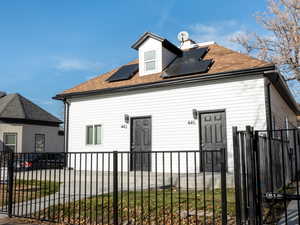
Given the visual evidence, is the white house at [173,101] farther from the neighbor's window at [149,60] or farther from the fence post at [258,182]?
the fence post at [258,182]

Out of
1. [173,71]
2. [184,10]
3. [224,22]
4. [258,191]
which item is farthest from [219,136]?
[224,22]

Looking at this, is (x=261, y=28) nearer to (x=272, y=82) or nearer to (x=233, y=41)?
(x=233, y=41)

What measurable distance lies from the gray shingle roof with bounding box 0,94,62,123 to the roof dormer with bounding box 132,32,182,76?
40.4 ft

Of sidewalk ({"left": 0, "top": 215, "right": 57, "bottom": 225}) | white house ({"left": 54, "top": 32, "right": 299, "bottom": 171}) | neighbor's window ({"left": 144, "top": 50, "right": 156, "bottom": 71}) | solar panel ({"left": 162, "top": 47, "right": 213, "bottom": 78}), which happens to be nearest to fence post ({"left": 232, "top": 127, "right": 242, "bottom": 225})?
sidewalk ({"left": 0, "top": 215, "right": 57, "bottom": 225})

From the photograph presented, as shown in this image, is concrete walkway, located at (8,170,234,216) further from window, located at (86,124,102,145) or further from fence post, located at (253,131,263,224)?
window, located at (86,124,102,145)

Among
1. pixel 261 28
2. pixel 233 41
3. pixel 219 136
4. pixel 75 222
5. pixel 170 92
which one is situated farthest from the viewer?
pixel 233 41

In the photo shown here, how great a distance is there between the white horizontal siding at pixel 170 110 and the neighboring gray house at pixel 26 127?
29.8 feet

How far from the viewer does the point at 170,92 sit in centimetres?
1091

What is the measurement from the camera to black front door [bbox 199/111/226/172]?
985cm

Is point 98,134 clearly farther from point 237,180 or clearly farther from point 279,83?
point 237,180

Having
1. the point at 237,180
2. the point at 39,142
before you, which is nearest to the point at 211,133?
the point at 237,180

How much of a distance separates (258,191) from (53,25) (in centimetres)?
1147

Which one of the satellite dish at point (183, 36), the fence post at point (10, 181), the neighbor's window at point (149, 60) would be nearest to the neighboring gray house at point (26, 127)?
the neighbor's window at point (149, 60)

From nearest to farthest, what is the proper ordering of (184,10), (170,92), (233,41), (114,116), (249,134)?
1. (249,134)
2. (170,92)
3. (114,116)
4. (184,10)
5. (233,41)
